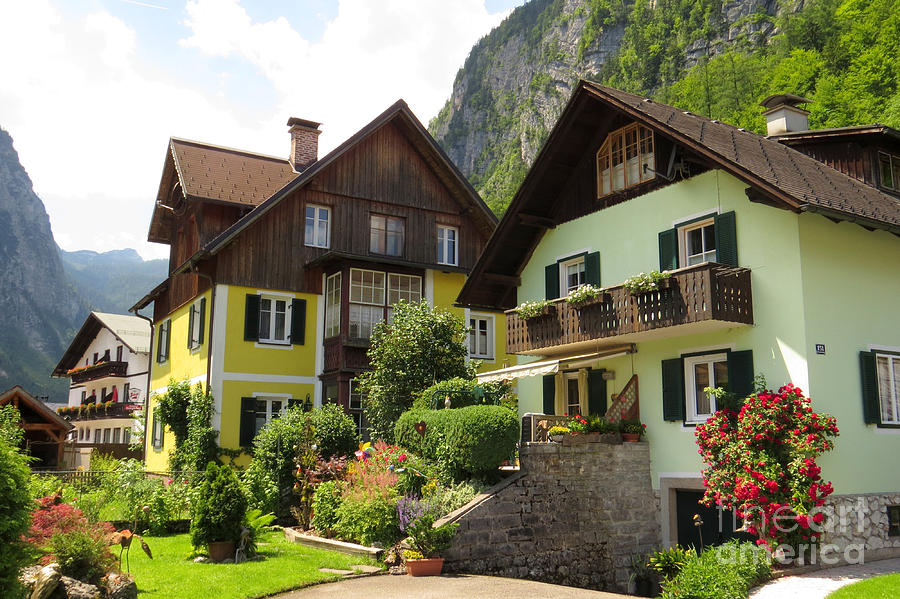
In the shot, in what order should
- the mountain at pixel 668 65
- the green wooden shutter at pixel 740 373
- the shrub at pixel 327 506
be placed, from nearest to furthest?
the green wooden shutter at pixel 740 373, the shrub at pixel 327 506, the mountain at pixel 668 65

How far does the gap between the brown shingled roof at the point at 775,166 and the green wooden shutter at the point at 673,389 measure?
4.27m

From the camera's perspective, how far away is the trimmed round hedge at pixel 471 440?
49.6 feet

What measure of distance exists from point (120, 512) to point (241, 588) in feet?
24.3

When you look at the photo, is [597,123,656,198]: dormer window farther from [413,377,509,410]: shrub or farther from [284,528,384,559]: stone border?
[284,528,384,559]: stone border

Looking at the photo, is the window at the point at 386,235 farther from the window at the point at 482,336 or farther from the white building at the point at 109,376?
the white building at the point at 109,376

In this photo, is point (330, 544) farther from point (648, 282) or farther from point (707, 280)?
point (707, 280)

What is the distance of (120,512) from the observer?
17.6 m

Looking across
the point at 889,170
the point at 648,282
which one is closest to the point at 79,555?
the point at 648,282

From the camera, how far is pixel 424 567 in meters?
13.3

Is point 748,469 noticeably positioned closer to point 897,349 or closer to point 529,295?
point 897,349

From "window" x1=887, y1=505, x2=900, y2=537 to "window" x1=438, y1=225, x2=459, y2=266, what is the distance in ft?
54.0

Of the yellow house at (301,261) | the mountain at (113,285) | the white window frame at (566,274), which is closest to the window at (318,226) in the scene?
the yellow house at (301,261)

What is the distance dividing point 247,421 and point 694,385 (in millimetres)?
13168

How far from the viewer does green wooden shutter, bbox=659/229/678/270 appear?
58.0ft
